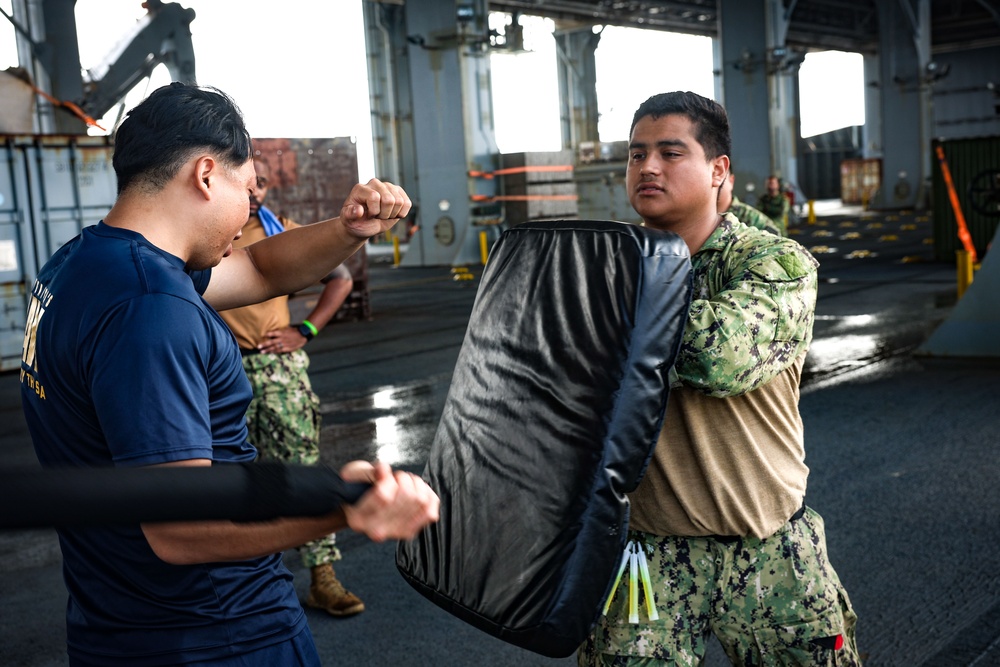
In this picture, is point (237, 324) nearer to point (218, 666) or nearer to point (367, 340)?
point (218, 666)

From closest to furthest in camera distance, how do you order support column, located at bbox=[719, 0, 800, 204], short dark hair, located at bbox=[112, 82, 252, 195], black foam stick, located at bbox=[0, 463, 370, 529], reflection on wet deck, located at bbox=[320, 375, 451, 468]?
black foam stick, located at bbox=[0, 463, 370, 529]
short dark hair, located at bbox=[112, 82, 252, 195]
reflection on wet deck, located at bbox=[320, 375, 451, 468]
support column, located at bbox=[719, 0, 800, 204]

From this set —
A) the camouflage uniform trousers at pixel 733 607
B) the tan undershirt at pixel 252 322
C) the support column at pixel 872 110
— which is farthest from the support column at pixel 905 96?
the camouflage uniform trousers at pixel 733 607

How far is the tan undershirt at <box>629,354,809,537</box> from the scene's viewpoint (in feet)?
8.02

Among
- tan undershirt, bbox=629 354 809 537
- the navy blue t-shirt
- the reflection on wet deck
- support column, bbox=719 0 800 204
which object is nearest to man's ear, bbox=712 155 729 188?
tan undershirt, bbox=629 354 809 537

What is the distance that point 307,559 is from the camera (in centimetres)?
454

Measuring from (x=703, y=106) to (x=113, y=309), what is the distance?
5.32 feet

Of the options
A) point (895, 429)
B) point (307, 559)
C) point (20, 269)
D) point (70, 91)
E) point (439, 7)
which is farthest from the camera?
point (439, 7)

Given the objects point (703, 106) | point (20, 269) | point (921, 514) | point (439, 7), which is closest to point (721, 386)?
point (703, 106)

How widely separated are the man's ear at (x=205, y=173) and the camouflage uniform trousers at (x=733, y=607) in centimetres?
134

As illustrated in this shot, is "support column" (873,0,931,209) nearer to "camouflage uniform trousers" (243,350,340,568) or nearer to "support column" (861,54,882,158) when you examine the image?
"support column" (861,54,882,158)

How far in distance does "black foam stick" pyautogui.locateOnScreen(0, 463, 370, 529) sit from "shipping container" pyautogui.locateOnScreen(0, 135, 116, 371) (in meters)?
12.2

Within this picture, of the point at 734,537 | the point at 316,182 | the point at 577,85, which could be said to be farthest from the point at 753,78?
the point at 734,537

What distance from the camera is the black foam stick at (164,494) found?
1044 millimetres

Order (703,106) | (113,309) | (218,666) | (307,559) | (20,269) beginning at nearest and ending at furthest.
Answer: (113,309), (218,666), (703,106), (307,559), (20,269)
